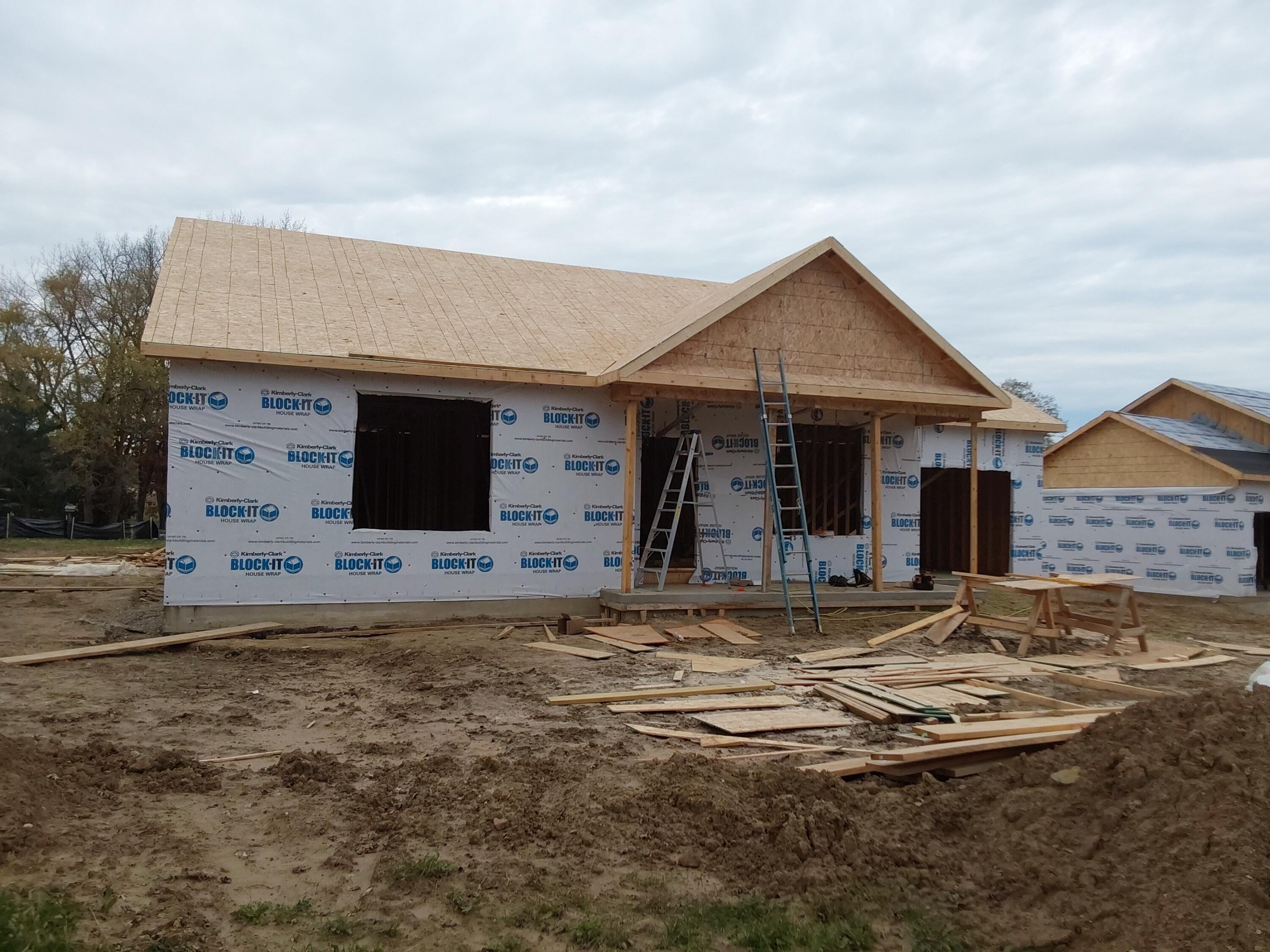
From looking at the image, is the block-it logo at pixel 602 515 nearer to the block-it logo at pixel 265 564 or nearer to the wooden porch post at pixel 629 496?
the wooden porch post at pixel 629 496

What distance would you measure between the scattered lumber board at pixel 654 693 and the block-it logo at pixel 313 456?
15.5 feet

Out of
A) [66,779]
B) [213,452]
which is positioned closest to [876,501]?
[213,452]

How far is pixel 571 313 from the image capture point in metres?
13.5

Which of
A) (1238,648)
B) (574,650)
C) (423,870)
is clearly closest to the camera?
(423,870)

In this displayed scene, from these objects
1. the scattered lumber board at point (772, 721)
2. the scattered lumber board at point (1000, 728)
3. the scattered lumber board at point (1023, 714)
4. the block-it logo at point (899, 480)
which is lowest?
the scattered lumber board at point (772, 721)

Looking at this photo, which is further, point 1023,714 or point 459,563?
point 459,563

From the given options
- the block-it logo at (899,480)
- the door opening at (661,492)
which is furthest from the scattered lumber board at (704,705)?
the block-it logo at (899,480)

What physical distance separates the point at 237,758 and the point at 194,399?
18.9 feet

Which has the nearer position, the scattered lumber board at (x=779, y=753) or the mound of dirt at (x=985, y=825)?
the mound of dirt at (x=985, y=825)

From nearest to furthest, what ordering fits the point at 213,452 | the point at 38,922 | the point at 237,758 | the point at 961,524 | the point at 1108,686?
1. the point at 38,922
2. the point at 237,758
3. the point at 1108,686
4. the point at 213,452
5. the point at 961,524

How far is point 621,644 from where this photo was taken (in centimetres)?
976

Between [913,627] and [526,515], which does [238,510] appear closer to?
[526,515]

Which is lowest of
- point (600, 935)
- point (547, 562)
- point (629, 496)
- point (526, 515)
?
point (600, 935)

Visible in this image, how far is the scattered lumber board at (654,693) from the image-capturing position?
7.23 meters
